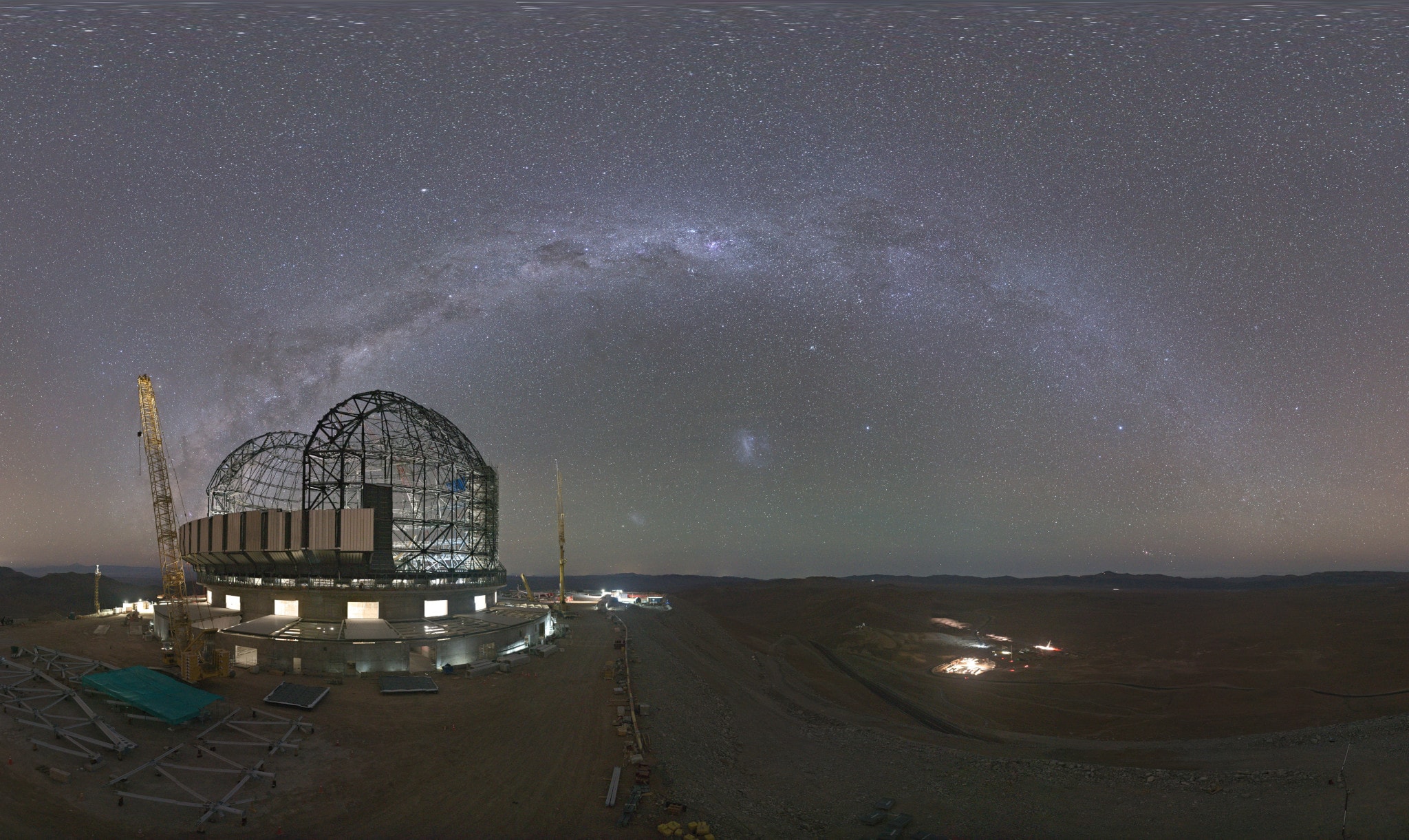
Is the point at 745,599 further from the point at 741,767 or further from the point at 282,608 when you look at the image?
the point at 741,767

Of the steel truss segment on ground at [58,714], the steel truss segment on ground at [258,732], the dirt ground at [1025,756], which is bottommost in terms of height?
the dirt ground at [1025,756]

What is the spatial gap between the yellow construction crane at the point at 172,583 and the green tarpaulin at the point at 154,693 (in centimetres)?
493

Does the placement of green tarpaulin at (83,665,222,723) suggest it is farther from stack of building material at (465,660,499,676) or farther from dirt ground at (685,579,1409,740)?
dirt ground at (685,579,1409,740)

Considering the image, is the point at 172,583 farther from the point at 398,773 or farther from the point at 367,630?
the point at 398,773

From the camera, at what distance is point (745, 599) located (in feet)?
364

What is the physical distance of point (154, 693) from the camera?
75.7 feet

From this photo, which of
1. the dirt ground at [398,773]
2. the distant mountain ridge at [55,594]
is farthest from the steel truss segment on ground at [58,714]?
the distant mountain ridge at [55,594]

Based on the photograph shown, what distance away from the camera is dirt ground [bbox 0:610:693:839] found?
16.7 m

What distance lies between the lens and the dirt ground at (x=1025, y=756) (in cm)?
1978

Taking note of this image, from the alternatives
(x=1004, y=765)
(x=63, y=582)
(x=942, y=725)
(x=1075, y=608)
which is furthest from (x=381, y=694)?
(x=63, y=582)

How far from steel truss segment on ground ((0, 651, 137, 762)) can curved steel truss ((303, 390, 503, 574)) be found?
58.9 ft

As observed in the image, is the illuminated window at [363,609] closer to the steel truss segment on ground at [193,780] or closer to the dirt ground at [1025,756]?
the dirt ground at [1025,756]

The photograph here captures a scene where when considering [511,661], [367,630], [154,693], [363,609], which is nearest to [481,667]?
[511,661]

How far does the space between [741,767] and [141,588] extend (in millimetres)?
149011
